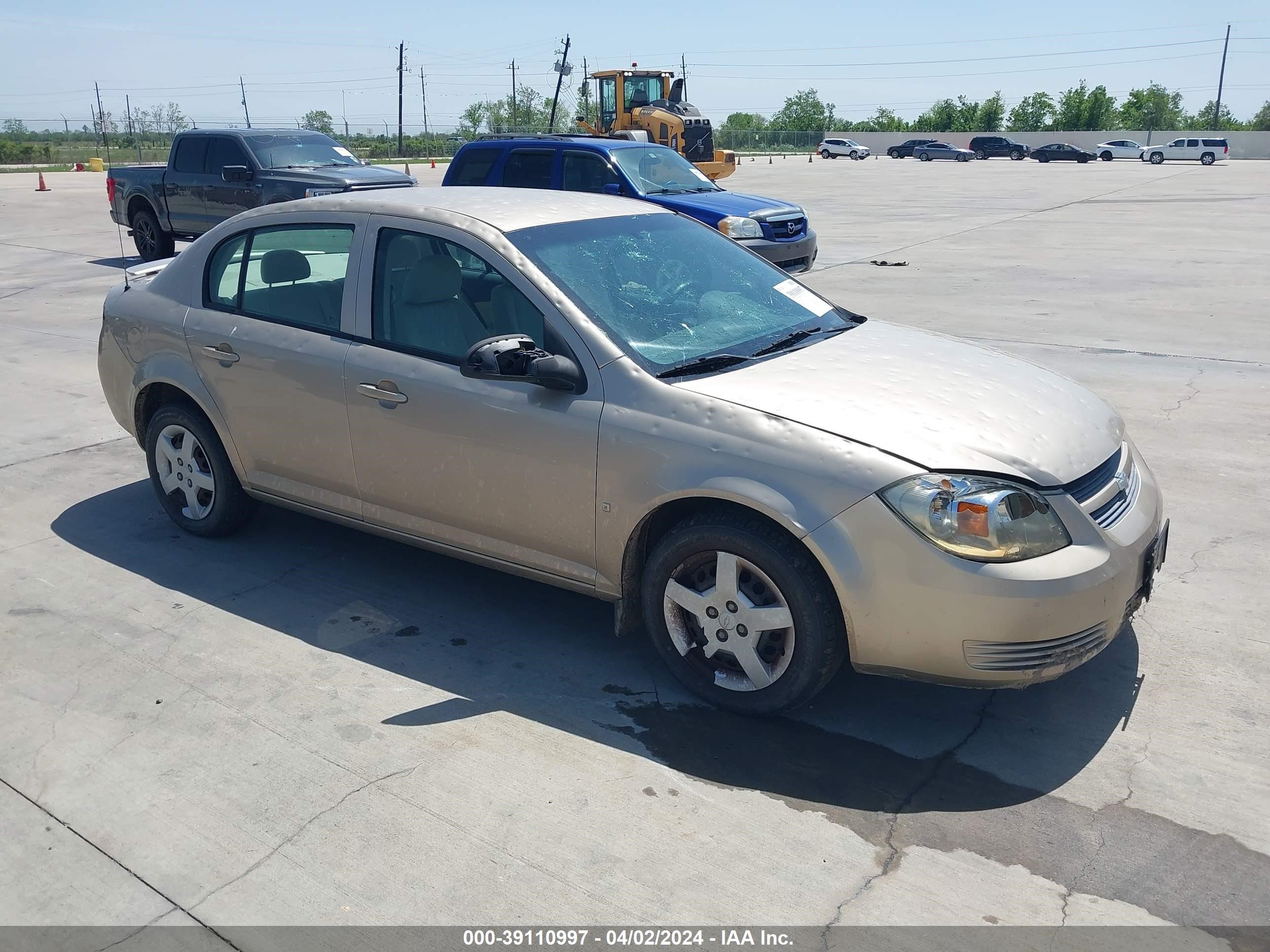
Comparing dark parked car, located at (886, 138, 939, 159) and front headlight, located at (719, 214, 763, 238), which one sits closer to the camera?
front headlight, located at (719, 214, 763, 238)

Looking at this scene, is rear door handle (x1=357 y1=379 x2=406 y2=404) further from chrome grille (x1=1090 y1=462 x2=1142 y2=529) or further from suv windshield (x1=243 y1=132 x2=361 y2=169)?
suv windshield (x1=243 y1=132 x2=361 y2=169)

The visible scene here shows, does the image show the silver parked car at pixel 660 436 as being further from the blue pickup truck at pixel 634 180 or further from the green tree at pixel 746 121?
the green tree at pixel 746 121

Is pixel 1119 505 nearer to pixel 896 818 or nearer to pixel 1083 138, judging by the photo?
pixel 896 818

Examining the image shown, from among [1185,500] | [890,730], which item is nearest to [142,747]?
[890,730]

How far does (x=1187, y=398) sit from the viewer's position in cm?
782

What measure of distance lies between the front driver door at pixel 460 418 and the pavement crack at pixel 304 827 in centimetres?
99

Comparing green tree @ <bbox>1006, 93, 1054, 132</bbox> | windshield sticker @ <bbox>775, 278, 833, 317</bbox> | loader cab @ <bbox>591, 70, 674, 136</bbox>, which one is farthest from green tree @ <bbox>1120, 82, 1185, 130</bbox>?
windshield sticker @ <bbox>775, 278, 833, 317</bbox>

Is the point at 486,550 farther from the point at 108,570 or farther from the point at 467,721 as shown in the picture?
the point at 108,570

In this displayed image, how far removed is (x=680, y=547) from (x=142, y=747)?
190 cm

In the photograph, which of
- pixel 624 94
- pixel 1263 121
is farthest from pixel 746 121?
pixel 624 94

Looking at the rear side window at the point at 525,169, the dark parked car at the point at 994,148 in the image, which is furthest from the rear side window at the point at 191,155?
the dark parked car at the point at 994,148

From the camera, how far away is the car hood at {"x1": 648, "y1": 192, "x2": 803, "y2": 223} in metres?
13.0

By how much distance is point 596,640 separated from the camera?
176 inches

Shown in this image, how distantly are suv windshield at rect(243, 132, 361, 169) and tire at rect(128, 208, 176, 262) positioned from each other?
2.04 metres
